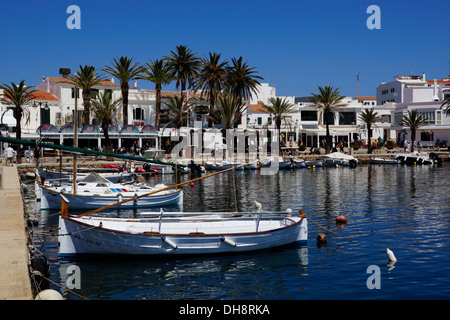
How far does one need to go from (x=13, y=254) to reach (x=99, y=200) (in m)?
18.0

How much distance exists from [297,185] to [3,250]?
120 feet

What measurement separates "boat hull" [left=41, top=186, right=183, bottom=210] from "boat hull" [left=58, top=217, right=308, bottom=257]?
1116 cm

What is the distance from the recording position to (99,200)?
3222 cm

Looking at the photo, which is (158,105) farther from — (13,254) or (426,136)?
(13,254)

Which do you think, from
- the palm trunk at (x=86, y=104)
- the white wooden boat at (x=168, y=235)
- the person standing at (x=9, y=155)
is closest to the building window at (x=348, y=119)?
the palm trunk at (x=86, y=104)

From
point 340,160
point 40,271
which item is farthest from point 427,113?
point 40,271

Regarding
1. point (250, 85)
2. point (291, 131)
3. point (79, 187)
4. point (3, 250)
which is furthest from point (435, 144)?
point (3, 250)

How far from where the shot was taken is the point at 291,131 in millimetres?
97375

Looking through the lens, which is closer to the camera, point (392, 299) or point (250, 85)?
point (392, 299)

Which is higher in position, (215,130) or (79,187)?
(215,130)

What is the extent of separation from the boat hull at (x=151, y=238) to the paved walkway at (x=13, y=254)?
2172mm

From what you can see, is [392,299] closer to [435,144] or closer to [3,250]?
[3,250]

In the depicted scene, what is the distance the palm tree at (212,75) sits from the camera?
8100 cm

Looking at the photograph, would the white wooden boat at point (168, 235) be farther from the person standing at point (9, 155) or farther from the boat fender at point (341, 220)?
the person standing at point (9, 155)
